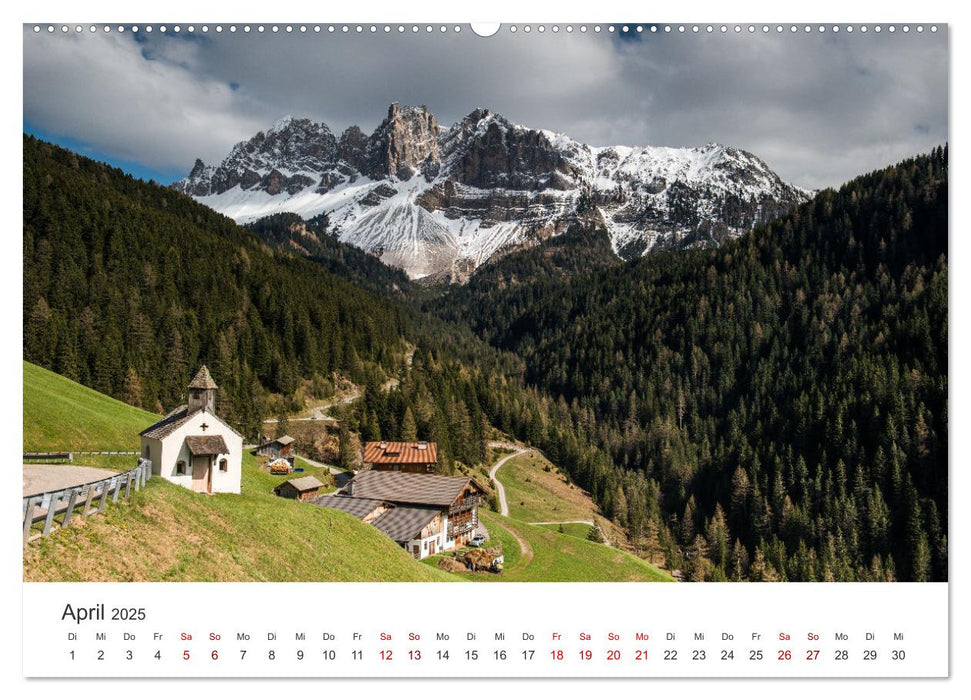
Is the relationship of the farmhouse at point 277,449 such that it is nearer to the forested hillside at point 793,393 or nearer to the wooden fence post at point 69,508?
the forested hillside at point 793,393

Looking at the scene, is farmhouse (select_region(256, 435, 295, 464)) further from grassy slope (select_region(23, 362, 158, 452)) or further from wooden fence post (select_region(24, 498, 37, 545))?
wooden fence post (select_region(24, 498, 37, 545))

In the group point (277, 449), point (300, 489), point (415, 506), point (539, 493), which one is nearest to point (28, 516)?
point (415, 506)

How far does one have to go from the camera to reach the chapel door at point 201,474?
2411 cm

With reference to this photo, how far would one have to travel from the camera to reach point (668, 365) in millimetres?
165375

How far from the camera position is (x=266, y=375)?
9594 cm

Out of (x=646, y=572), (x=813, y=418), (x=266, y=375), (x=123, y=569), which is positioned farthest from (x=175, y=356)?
(x=813, y=418)

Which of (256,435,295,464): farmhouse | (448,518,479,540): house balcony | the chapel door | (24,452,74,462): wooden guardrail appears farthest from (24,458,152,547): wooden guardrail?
(256,435,295,464): farmhouse

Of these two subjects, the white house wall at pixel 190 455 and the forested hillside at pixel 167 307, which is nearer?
the white house wall at pixel 190 455

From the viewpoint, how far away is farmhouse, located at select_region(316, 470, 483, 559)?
41.6m

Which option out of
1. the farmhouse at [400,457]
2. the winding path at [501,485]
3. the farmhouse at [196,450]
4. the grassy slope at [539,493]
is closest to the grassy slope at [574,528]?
the winding path at [501,485]

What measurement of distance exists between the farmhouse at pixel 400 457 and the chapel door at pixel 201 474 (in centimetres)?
4177

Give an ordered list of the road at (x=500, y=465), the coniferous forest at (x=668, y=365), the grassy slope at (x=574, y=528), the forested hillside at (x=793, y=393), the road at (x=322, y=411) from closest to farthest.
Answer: the forested hillside at (x=793, y=393) → the coniferous forest at (x=668, y=365) → the grassy slope at (x=574, y=528) → the road at (x=500, y=465) → the road at (x=322, y=411)
